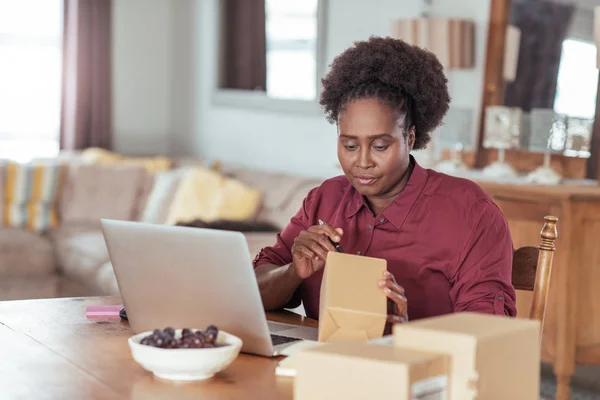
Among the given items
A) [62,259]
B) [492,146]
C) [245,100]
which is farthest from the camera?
[245,100]

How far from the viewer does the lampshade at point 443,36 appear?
4270 millimetres

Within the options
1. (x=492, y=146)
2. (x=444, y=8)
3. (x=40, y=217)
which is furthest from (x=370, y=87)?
(x=40, y=217)

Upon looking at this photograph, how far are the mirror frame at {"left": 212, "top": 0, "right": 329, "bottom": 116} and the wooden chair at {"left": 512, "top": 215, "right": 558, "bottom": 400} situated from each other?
2.90 m

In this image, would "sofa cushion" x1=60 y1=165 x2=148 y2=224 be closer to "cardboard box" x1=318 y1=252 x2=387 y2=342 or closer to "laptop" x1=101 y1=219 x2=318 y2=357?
"laptop" x1=101 y1=219 x2=318 y2=357

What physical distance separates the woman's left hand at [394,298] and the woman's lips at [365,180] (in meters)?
0.34

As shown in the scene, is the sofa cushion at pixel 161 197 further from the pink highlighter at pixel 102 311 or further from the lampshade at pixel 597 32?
the pink highlighter at pixel 102 311

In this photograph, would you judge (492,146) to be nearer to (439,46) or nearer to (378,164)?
(439,46)

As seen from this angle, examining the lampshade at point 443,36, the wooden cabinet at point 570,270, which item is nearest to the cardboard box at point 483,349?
the wooden cabinet at point 570,270

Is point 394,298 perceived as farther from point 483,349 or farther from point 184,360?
point 483,349

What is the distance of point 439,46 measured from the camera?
14.0ft

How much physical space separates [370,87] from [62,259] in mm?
3593

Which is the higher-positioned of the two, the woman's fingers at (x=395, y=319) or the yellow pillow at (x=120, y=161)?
the woman's fingers at (x=395, y=319)

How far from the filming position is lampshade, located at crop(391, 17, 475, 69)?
14.0 ft

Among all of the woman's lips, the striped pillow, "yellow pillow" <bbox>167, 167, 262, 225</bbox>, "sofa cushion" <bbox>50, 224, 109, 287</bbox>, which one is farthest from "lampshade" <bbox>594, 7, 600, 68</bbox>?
the striped pillow
